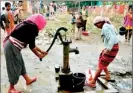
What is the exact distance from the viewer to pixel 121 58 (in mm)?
9234

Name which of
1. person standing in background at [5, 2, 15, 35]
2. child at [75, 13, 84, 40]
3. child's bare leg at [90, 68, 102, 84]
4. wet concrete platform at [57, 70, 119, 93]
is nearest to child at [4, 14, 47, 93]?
wet concrete platform at [57, 70, 119, 93]

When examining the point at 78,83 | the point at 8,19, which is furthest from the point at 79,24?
the point at 78,83

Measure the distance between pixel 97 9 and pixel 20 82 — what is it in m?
16.9

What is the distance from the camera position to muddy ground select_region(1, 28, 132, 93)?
6.11 metres

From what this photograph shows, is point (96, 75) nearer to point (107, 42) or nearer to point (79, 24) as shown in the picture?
point (107, 42)

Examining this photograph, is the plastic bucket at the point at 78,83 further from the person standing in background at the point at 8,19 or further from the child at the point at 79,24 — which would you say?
the child at the point at 79,24

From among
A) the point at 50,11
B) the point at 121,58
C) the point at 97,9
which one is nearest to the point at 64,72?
the point at 121,58

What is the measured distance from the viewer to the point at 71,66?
8023 mm

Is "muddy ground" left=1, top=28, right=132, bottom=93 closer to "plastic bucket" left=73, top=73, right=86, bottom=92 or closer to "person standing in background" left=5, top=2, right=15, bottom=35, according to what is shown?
"plastic bucket" left=73, top=73, right=86, bottom=92

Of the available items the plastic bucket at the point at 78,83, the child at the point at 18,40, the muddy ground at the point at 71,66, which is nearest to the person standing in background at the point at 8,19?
the muddy ground at the point at 71,66

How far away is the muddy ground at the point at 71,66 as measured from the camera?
6.11 meters

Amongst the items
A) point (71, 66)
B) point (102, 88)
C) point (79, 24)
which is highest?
point (79, 24)

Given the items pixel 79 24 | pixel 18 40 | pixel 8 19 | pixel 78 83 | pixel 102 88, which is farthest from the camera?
pixel 79 24

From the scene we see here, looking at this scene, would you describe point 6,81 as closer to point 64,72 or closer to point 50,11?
point 64,72
